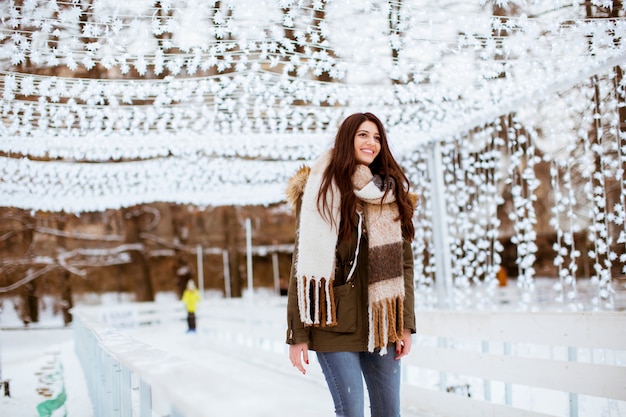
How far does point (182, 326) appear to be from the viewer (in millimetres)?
17453

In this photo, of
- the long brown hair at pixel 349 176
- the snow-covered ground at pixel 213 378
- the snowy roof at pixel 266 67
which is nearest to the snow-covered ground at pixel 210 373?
the snow-covered ground at pixel 213 378

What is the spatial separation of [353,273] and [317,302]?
0.19 m

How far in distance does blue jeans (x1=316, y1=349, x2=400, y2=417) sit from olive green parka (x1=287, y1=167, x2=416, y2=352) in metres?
0.05

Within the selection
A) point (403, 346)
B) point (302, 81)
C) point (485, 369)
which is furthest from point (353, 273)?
point (302, 81)

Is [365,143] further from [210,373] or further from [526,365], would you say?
[526,365]

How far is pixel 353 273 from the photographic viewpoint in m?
2.29

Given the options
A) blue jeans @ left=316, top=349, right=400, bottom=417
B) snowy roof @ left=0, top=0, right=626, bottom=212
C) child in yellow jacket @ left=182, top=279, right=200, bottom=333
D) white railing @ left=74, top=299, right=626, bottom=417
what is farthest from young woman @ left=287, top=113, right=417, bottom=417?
child in yellow jacket @ left=182, top=279, right=200, bottom=333

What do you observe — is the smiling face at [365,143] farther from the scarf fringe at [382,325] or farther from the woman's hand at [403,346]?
the woman's hand at [403,346]

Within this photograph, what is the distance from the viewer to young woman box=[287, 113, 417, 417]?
7.23 ft

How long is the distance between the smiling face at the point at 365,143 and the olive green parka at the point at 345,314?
292 mm

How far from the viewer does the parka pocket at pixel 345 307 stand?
2.20 metres

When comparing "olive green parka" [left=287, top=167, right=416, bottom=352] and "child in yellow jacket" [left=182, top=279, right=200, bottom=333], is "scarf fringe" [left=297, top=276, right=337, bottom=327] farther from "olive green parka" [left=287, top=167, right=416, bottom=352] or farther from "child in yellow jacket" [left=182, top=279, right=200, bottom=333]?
"child in yellow jacket" [left=182, top=279, right=200, bottom=333]

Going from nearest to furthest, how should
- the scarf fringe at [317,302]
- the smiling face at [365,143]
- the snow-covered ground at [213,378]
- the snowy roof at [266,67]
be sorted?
1. the snow-covered ground at [213,378]
2. the scarf fringe at [317,302]
3. the smiling face at [365,143]
4. the snowy roof at [266,67]

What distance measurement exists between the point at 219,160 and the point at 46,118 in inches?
116
